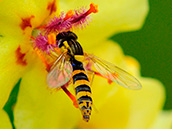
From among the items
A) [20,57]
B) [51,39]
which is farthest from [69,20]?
[20,57]

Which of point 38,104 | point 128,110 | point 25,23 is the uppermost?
point 25,23

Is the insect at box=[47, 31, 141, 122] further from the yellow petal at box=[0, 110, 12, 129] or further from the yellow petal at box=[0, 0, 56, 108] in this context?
the yellow petal at box=[0, 110, 12, 129]

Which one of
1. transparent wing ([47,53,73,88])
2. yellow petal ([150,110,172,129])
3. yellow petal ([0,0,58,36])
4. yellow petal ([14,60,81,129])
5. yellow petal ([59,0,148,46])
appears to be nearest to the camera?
transparent wing ([47,53,73,88])

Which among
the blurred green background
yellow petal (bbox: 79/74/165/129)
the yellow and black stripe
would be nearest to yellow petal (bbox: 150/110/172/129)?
yellow petal (bbox: 79/74/165/129)

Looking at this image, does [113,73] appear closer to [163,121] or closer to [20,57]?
[20,57]

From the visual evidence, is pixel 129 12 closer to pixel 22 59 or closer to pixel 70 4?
pixel 70 4

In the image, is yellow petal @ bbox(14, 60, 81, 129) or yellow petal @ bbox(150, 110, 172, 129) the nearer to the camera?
yellow petal @ bbox(14, 60, 81, 129)

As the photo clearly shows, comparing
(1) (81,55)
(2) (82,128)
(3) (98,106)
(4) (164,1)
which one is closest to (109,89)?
(3) (98,106)
